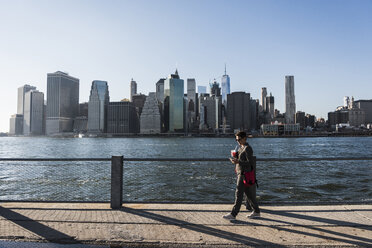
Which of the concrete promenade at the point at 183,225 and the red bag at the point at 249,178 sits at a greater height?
the red bag at the point at 249,178

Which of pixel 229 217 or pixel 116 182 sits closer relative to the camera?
pixel 229 217

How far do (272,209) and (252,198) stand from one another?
3.53 ft

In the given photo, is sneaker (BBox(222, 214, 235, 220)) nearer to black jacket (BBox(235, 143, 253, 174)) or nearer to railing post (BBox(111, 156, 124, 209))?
black jacket (BBox(235, 143, 253, 174))

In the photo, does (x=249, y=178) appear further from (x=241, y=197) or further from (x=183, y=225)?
(x=183, y=225)

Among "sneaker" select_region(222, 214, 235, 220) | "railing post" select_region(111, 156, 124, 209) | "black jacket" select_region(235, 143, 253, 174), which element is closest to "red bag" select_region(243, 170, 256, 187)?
"black jacket" select_region(235, 143, 253, 174)

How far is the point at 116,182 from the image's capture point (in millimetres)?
7145

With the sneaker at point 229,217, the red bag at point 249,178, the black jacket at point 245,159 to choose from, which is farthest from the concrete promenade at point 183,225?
the black jacket at point 245,159

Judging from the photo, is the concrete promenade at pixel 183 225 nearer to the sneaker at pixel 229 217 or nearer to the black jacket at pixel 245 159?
the sneaker at pixel 229 217

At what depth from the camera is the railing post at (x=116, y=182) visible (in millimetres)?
7043

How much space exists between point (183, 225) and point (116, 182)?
228cm

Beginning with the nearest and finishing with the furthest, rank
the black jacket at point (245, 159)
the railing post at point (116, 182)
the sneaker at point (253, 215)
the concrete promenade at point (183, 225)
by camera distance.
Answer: the concrete promenade at point (183, 225) → the black jacket at point (245, 159) → the sneaker at point (253, 215) → the railing post at point (116, 182)

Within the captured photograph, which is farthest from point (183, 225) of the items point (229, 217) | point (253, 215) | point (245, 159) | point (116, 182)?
point (116, 182)

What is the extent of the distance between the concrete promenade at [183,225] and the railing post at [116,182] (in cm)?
25

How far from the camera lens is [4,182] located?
21.2 m
